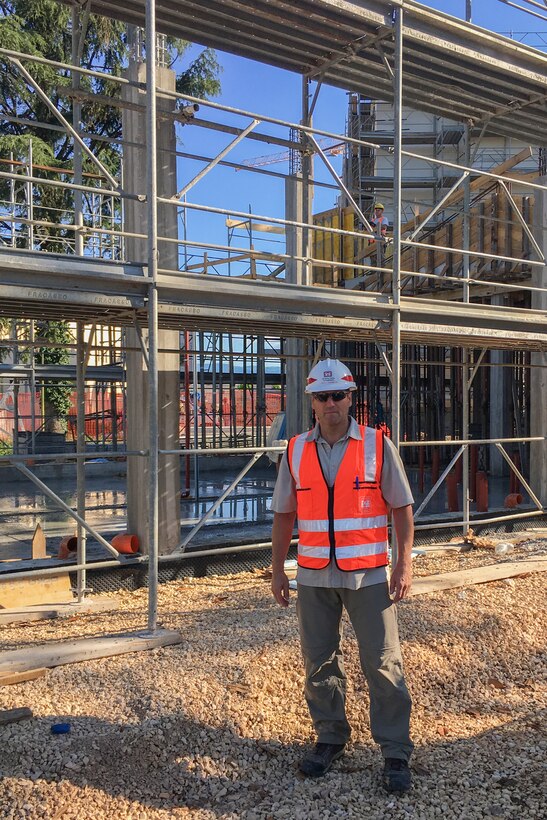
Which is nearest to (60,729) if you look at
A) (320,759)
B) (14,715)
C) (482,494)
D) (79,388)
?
(14,715)

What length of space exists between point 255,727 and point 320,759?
1.78 feet

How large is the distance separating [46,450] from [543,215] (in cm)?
1210

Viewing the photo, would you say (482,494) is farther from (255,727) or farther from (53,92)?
(53,92)

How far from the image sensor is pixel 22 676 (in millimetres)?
4641

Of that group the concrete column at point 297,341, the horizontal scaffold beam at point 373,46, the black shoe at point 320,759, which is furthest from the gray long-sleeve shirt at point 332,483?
the concrete column at point 297,341

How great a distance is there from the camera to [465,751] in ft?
13.6

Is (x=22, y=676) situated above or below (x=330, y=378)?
below

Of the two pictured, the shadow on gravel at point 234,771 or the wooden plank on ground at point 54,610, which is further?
the wooden plank on ground at point 54,610

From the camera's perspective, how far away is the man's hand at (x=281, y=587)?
12.9 feet

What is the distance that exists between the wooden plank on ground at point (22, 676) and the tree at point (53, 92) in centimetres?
1393

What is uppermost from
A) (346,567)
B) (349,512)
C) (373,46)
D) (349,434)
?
(373,46)

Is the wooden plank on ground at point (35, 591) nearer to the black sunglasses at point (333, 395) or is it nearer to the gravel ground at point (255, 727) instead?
the gravel ground at point (255, 727)

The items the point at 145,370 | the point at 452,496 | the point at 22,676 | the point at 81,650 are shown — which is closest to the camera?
the point at 22,676

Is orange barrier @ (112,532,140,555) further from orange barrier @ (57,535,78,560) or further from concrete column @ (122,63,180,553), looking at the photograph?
orange barrier @ (57,535,78,560)
